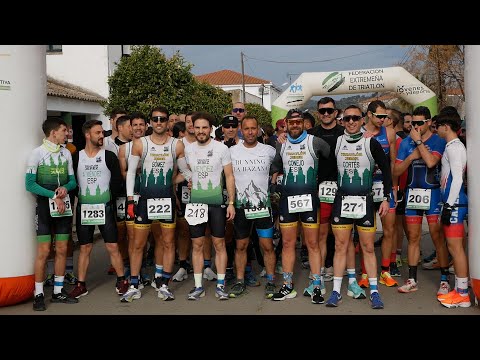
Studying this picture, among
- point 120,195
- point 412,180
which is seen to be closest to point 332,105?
point 412,180

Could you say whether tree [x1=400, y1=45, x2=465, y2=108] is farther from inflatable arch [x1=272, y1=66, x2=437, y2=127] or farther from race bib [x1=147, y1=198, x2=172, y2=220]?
race bib [x1=147, y1=198, x2=172, y2=220]

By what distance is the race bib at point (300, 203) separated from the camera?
20.1 feet

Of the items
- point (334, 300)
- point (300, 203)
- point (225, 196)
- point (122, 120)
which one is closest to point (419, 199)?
point (300, 203)

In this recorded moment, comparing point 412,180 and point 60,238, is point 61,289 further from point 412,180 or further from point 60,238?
point 412,180

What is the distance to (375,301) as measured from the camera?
19.1 ft

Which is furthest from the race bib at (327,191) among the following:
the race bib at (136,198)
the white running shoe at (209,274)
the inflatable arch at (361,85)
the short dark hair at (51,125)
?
the inflatable arch at (361,85)

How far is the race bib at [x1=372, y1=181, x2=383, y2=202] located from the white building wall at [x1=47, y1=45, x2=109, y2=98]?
25385 mm

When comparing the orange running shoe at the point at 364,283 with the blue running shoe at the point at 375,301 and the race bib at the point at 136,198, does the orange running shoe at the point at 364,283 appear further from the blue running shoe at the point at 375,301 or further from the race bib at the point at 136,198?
the race bib at the point at 136,198

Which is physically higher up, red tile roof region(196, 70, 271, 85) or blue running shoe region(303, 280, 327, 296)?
red tile roof region(196, 70, 271, 85)

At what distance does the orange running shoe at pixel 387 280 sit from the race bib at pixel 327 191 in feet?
4.20

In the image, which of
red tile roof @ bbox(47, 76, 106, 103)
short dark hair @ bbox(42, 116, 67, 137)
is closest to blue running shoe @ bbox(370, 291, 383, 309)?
short dark hair @ bbox(42, 116, 67, 137)

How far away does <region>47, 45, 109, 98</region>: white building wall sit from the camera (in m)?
29.8

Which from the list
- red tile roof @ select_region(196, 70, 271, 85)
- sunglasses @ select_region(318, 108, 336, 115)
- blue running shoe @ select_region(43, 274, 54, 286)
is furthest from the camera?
red tile roof @ select_region(196, 70, 271, 85)
